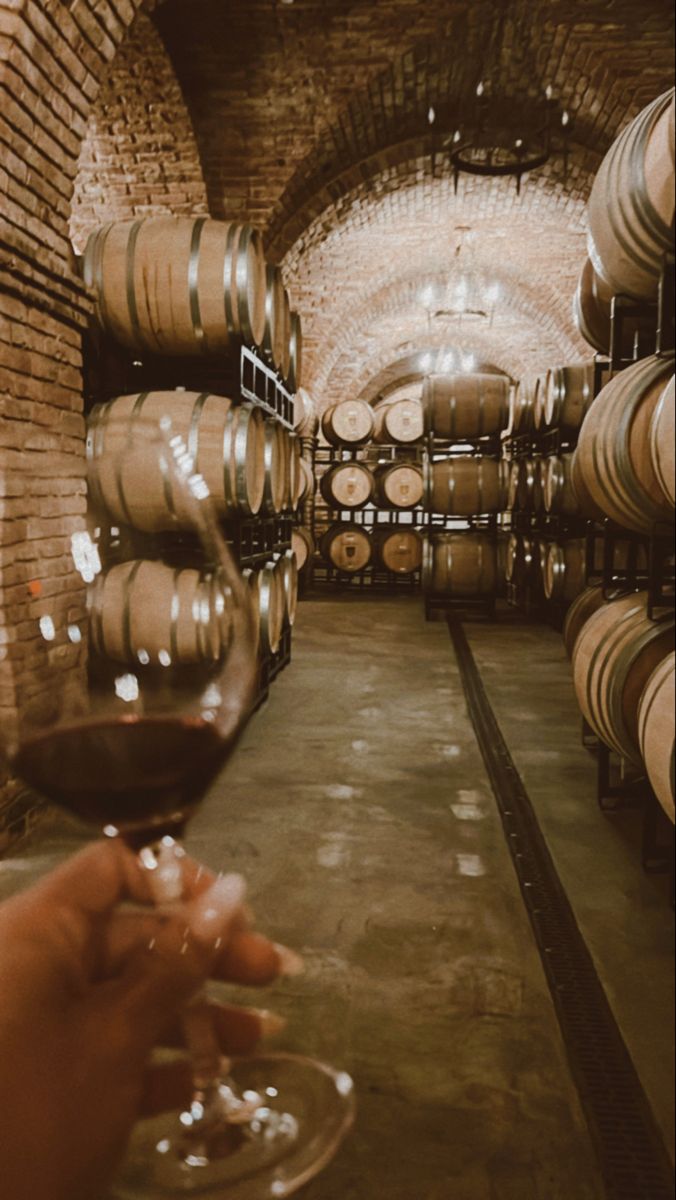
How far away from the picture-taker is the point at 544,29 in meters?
6.86

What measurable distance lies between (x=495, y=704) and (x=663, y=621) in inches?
98.6

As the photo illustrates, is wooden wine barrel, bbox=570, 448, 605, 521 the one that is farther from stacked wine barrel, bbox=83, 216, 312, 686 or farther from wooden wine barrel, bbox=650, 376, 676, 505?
stacked wine barrel, bbox=83, 216, 312, 686

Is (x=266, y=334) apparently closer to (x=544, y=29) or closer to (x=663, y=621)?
(x=663, y=621)

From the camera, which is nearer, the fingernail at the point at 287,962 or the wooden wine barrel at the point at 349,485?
the fingernail at the point at 287,962

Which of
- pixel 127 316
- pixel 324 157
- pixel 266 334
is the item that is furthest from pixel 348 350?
pixel 127 316

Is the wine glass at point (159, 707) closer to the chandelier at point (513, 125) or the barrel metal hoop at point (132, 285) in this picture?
the barrel metal hoop at point (132, 285)

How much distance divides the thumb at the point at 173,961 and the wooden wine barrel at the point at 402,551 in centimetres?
1131

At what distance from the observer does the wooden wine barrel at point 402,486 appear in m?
12.1

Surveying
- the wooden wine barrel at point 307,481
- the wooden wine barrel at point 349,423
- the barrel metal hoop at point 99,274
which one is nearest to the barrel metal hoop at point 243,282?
the barrel metal hoop at point 99,274

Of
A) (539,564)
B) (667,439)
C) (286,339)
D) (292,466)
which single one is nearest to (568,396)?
(539,564)

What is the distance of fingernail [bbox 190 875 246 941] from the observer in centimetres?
64

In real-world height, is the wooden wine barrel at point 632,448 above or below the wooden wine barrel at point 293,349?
below

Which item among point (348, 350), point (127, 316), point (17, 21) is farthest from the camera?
point (348, 350)

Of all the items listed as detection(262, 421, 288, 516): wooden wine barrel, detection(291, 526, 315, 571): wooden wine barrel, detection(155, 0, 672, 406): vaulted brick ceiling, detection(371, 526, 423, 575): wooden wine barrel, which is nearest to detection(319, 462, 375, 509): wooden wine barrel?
detection(371, 526, 423, 575): wooden wine barrel
